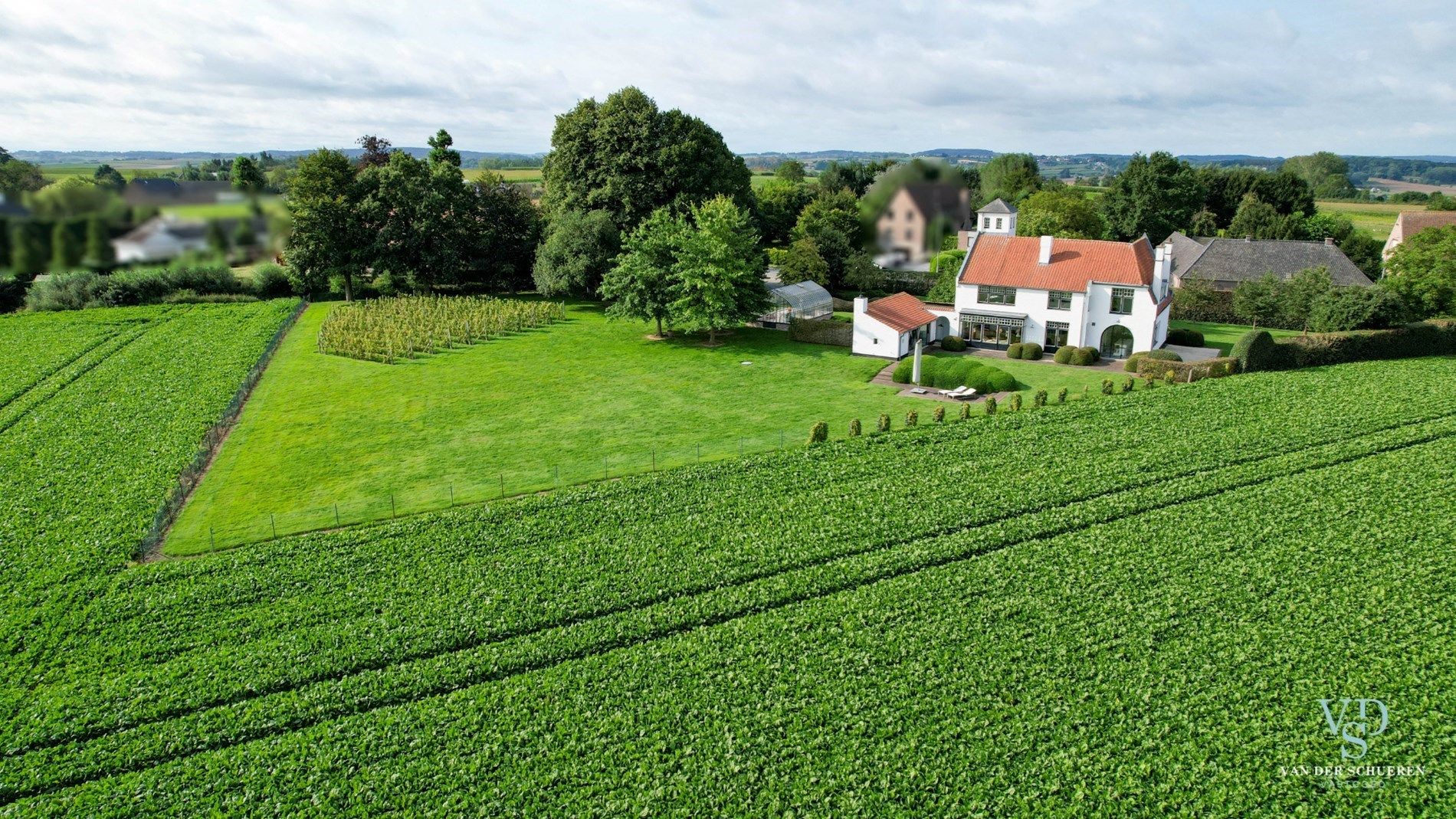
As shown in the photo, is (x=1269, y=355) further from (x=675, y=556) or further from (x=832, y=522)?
(x=675, y=556)

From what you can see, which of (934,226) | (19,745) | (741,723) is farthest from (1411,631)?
(934,226)

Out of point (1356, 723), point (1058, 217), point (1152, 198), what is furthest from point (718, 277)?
point (1152, 198)

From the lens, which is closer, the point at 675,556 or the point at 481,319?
the point at 675,556

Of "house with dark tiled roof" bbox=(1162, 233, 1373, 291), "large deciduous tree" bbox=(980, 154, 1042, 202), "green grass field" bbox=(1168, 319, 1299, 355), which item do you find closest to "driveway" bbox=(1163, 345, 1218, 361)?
"green grass field" bbox=(1168, 319, 1299, 355)

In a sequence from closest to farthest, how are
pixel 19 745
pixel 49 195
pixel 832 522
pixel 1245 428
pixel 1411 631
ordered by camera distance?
pixel 49 195 → pixel 19 745 → pixel 1411 631 → pixel 832 522 → pixel 1245 428

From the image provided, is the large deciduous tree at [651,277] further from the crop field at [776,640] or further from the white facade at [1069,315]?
the crop field at [776,640]

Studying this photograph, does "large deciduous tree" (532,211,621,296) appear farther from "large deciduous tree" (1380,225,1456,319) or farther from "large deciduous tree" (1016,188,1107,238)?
"large deciduous tree" (1380,225,1456,319)
